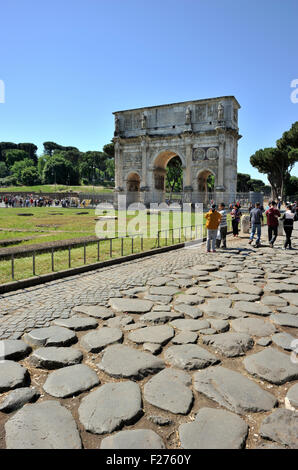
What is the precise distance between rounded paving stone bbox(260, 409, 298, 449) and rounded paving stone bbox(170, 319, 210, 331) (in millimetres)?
1660

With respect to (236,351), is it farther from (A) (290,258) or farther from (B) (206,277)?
(A) (290,258)

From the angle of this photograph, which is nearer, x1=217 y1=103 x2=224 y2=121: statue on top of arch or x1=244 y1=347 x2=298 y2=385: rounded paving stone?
x1=244 y1=347 x2=298 y2=385: rounded paving stone

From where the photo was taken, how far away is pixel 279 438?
2123 millimetres

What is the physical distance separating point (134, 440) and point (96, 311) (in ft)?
8.45

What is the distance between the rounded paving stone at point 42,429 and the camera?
2062 mm

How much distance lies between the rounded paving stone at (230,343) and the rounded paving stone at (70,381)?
4.50 feet

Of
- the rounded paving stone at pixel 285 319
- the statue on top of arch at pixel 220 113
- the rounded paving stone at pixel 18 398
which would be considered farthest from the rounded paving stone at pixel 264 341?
the statue on top of arch at pixel 220 113

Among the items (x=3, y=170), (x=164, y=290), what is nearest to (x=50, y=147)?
(x=3, y=170)

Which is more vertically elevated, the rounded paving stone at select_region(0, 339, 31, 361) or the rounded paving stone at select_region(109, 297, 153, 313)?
the rounded paving stone at select_region(109, 297, 153, 313)

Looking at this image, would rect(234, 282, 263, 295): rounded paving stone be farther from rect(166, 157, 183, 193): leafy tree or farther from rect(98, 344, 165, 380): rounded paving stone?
rect(166, 157, 183, 193): leafy tree

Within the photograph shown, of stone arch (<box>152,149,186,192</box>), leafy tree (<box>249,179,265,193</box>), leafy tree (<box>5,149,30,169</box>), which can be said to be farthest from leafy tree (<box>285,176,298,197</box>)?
leafy tree (<box>5,149,30,169</box>)

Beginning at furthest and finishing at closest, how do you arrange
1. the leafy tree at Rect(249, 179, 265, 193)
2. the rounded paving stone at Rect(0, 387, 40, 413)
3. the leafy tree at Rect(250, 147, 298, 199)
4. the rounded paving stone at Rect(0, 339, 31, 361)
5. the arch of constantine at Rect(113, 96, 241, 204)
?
the leafy tree at Rect(249, 179, 265, 193), the leafy tree at Rect(250, 147, 298, 199), the arch of constantine at Rect(113, 96, 241, 204), the rounded paving stone at Rect(0, 339, 31, 361), the rounded paving stone at Rect(0, 387, 40, 413)

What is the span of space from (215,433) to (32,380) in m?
1.64

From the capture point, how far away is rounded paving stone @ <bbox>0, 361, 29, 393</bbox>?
271cm
